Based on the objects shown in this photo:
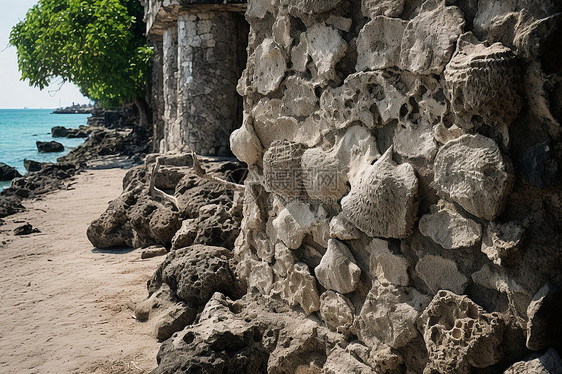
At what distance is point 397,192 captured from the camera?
2.24m

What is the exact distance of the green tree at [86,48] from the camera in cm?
1356

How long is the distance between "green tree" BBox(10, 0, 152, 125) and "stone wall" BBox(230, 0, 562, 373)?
11353 millimetres

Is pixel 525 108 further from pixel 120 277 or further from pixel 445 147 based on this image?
pixel 120 277

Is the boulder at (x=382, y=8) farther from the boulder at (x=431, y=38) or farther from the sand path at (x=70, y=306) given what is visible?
the sand path at (x=70, y=306)

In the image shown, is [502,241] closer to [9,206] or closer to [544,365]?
[544,365]

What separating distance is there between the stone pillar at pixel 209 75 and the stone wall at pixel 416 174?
14.3 feet

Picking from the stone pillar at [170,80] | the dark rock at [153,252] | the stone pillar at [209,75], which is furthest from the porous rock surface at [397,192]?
the stone pillar at [170,80]

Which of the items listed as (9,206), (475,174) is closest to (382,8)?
(475,174)

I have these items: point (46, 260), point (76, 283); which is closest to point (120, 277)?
point (76, 283)

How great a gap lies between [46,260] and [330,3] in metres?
4.36

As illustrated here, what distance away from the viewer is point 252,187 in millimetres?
3377

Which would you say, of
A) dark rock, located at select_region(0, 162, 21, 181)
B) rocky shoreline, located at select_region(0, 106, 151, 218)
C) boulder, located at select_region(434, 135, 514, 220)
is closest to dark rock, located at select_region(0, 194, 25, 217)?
rocky shoreline, located at select_region(0, 106, 151, 218)

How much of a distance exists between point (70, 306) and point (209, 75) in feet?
13.4

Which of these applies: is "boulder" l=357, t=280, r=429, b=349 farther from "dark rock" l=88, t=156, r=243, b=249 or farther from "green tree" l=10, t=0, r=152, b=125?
"green tree" l=10, t=0, r=152, b=125
